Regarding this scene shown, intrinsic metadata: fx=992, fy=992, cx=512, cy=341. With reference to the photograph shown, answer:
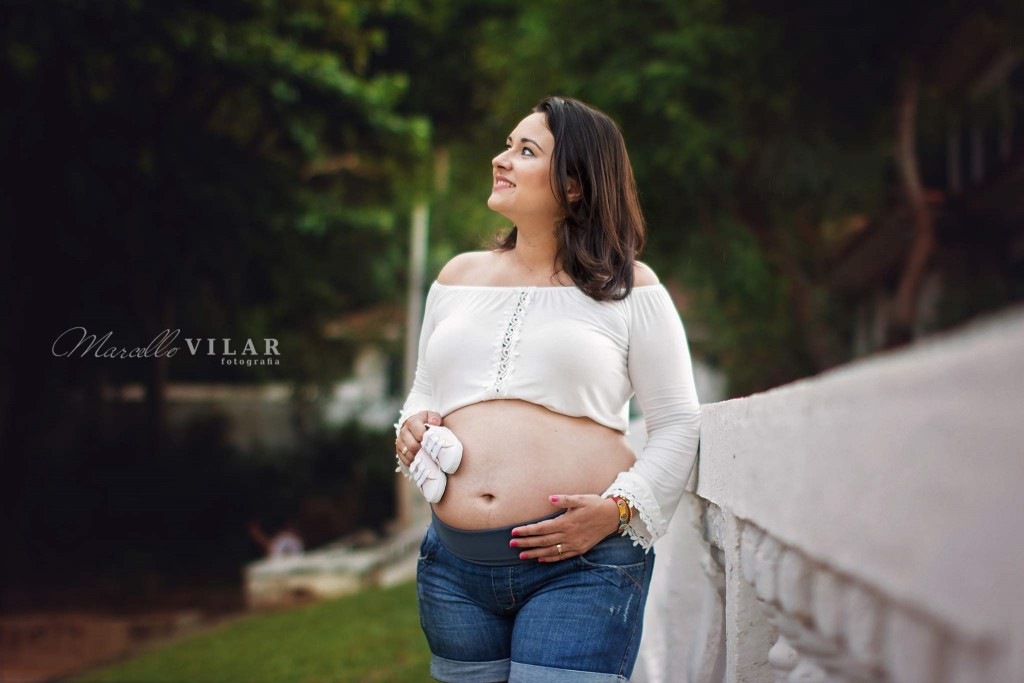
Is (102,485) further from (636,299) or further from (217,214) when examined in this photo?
(636,299)

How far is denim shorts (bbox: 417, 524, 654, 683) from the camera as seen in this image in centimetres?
193

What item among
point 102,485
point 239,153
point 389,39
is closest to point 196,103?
point 239,153

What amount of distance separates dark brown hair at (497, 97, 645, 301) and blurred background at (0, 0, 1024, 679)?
5361 mm

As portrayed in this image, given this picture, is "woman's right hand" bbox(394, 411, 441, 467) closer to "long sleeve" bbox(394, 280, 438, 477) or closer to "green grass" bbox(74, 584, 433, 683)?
"long sleeve" bbox(394, 280, 438, 477)

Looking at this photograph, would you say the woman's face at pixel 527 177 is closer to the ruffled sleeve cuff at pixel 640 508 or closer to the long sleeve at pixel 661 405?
the long sleeve at pixel 661 405

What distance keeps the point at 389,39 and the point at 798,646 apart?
1140 cm

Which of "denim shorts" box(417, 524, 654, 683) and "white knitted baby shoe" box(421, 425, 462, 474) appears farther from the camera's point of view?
"white knitted baby shoe" box(421, 425, 462, 474)

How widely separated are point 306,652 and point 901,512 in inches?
239

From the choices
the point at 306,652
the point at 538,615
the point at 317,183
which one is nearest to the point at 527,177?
the point at 538,615

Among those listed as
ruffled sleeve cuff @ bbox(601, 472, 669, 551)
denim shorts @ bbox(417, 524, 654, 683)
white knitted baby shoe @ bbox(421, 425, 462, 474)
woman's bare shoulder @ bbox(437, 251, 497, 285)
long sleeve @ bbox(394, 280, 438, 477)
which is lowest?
denim shorts @ bbox(417, 524, 654, 683)

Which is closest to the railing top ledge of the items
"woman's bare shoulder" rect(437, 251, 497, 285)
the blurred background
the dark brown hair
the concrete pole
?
the dark brown hair

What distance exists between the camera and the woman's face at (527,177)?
89.8 inches

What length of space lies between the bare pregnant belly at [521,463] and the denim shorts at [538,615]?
108 mm

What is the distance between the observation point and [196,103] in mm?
9992
